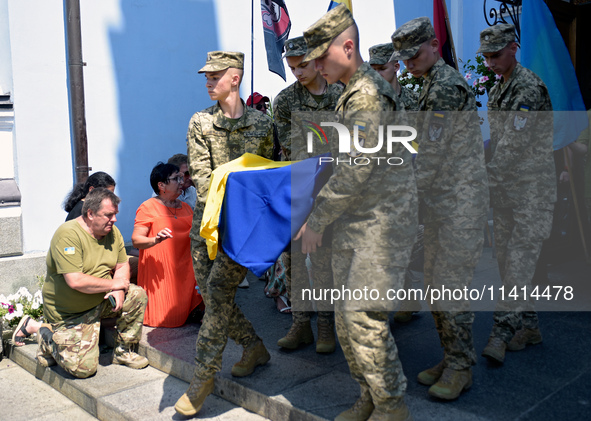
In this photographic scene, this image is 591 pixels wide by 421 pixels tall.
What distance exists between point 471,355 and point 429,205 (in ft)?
2.73

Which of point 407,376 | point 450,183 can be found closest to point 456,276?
point 450,183

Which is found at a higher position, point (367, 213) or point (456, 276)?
point (367, 213)

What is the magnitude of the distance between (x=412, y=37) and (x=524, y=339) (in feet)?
6.51

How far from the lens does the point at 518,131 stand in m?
3.64

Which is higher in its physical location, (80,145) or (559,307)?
(80,145)

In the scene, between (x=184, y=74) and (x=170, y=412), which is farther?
(x=184, y=74)

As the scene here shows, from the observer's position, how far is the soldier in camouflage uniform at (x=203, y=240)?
3.34 m

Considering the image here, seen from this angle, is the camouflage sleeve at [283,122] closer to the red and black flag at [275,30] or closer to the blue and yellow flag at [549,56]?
the red and black flag at [275,30]

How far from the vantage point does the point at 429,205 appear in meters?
3.31

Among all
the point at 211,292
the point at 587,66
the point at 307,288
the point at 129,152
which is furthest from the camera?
the point at 587,66

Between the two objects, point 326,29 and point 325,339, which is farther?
point 325,339

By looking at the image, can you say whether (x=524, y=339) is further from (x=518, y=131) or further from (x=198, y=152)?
(x=198, y=152)

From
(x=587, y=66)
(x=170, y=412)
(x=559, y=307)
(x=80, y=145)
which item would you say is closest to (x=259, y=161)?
(x=170, y=412)

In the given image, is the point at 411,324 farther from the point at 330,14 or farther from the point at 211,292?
the point at 330,14
